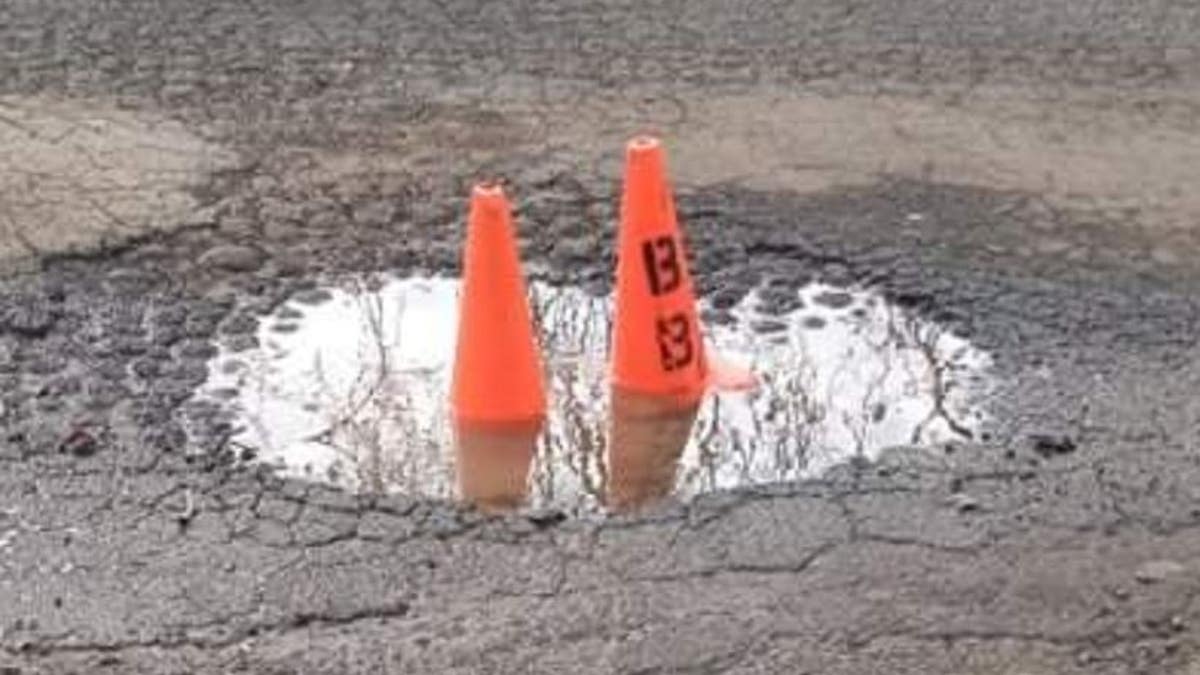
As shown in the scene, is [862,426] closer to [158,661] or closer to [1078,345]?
[1078,345]

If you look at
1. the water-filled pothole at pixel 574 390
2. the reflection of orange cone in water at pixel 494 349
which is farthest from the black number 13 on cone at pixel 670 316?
the reflection of orange cone in water at pixel 494 349

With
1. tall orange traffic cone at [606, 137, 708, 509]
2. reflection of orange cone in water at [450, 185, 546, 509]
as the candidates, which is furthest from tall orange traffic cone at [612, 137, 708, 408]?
reflection of orange cone in water at [450, 185, 546, 509]

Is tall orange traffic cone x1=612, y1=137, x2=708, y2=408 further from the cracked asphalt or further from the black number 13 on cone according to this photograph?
the cracked asphalt

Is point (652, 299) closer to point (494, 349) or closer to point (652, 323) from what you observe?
point (652, 323)

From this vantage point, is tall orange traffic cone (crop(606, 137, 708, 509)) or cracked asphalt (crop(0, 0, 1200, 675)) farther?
tall orange traffic cone (crop(606, 137, 708, 509))

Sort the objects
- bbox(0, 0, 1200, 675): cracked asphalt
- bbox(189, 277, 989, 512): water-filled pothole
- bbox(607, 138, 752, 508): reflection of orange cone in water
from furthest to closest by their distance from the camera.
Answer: bbox(607, 138, 752, 508): reflection of orange cone in water < bbox(189, 277, 989, 512): water-filled pothole < bbox(0, 0, 1200, 675): cracked asphalt

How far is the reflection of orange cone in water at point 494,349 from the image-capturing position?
489 cm

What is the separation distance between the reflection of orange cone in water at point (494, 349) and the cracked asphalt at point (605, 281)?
40cm

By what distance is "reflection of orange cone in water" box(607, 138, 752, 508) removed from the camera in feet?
16.5

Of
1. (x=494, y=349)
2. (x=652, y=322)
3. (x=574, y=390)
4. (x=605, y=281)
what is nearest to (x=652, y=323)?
(x=652, y=322)

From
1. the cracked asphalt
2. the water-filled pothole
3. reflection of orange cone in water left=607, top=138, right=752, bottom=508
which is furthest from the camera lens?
reflection of orange cone in water left=607, top=138, right=752, bottom=508

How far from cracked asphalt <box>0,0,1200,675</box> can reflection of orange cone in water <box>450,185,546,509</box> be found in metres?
0.40

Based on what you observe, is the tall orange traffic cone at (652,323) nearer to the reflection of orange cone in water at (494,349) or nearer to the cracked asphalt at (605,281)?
the reflection of orange cone in water at (494,349)

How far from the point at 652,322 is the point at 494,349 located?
1.32ft
